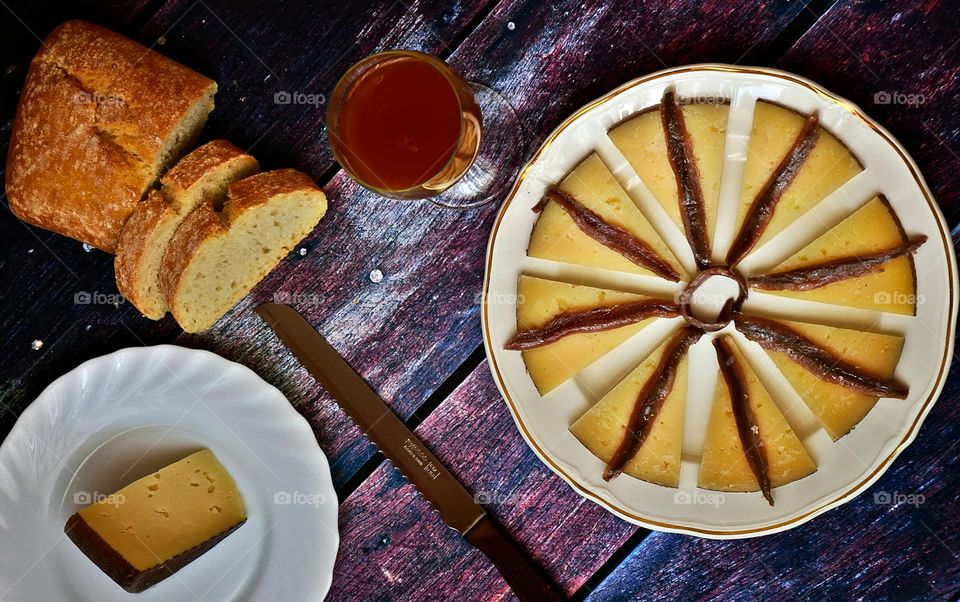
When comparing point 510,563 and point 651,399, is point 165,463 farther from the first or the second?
point 651,399

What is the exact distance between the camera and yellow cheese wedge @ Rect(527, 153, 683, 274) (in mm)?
1639

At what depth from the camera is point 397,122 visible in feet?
4.93

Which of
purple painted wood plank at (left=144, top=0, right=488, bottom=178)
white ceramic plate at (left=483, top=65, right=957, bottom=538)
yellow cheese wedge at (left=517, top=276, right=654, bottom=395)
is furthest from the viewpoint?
purple painted wood plank at (left=144, top=0, right=488, bottom=178)

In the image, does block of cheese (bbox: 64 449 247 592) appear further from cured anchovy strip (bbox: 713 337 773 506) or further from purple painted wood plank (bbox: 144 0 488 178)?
cured anchovy strip (bbox: 713 337 773 506)

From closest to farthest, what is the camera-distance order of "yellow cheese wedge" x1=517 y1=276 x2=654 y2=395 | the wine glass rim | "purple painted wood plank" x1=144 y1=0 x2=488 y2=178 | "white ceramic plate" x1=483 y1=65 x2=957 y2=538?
the wine glass rim, "white ceramic plate" x1=483 y1=65 x2=957 y2=538, "yellow cheese wedge" x1=517 y1=276 x2=654 y2=395, "purple painted wood plank" x1=144 y1=0 x2=488 y2=178

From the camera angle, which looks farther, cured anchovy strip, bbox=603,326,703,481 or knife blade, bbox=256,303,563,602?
knife blade, bbox=256,303,563,602

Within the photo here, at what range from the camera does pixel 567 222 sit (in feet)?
5.43

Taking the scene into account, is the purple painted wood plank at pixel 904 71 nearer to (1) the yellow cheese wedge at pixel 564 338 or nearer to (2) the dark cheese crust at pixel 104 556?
(1) the yellow cheese wedge at pixel 564 338

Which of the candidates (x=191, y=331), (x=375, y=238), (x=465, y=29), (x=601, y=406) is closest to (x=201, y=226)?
(x=191, y=331)

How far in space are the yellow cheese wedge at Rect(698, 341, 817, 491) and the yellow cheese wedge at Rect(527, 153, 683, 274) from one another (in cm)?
32

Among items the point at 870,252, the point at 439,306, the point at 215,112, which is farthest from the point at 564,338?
the point at 215,112

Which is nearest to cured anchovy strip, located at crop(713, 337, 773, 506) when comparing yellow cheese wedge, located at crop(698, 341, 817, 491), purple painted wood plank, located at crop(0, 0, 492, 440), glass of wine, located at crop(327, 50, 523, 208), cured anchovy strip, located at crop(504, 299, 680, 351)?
yellow cheese wedge, located at crop(698, 341, 817, 491)

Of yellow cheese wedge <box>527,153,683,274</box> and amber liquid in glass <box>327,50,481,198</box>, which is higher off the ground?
amber liquid in glass <box>327,50,481,198</box>

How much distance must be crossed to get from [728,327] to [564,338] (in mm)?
383
